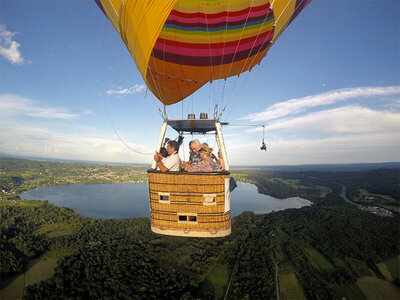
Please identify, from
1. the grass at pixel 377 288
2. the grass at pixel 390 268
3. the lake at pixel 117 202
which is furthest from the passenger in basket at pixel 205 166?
the lake at pixel 117 202

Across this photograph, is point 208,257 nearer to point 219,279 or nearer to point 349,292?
point 219,279

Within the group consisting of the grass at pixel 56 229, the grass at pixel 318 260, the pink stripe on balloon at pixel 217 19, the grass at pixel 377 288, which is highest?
the pink stripe on balloon at pixel 217 19

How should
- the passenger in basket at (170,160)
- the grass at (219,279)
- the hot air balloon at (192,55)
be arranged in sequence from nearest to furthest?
the hot air balloon at (192,55) < the passenger in basket at (170,160) < the grass at (219,279)

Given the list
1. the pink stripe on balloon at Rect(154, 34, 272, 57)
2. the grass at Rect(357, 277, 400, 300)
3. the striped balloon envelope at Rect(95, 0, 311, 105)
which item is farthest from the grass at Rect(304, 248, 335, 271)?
the pink stripe on balloon at Rect(154, 34, 272, 57)

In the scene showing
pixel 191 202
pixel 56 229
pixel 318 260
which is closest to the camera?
pixel 191 202

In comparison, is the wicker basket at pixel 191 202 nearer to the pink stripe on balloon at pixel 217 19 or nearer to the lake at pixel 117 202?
the pink stripe on balloon at pixel 217 19

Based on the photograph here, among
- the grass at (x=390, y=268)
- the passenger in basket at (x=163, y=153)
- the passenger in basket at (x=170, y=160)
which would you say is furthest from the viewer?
the grass at (x=390, y=268)

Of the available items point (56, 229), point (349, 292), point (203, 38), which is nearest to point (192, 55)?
point (203, 38)
